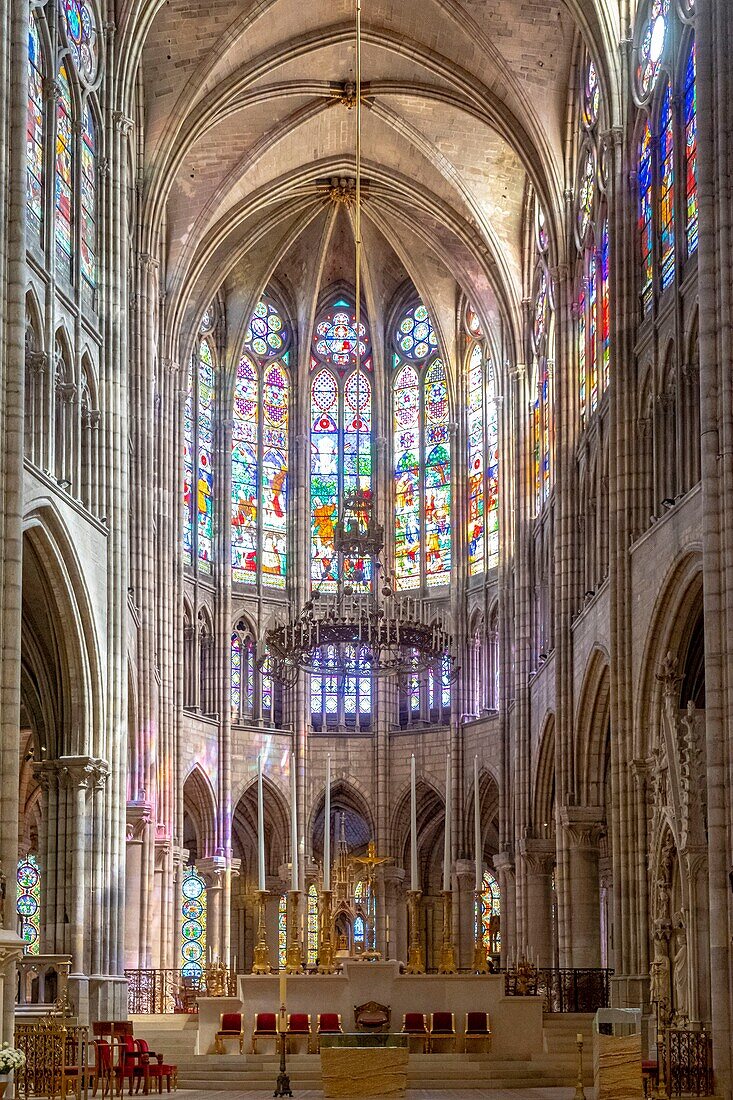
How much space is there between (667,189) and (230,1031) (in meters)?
15.3

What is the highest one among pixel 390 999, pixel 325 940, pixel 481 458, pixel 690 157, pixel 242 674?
pixel 690 157

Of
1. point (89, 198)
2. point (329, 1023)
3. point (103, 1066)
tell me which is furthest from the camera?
point (89, 198)

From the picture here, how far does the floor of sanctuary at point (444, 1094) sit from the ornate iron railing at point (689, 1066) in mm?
1229

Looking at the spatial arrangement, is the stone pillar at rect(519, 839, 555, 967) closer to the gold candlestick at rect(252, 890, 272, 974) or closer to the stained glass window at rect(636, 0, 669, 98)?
the gold candlestick at rect(252, 890, 272, 974)

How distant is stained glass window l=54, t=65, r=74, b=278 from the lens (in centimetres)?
2842

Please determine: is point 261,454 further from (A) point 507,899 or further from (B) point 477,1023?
(B) point 477,1023

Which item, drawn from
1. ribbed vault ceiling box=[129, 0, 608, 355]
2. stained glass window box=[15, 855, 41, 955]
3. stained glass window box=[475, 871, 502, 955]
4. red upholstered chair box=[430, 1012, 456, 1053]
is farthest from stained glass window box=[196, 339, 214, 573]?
red upholstered chair box=[430, 1012, 456, 1053]

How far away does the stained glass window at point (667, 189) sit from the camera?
92.7 ft

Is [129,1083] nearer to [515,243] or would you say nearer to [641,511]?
[641,511]

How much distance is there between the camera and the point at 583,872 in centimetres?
3472

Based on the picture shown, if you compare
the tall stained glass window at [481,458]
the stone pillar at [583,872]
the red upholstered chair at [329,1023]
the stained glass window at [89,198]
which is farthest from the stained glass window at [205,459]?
the red upholstered chair at [329,1023]

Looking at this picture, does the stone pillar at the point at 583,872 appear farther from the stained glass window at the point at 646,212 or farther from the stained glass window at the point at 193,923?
the stained glass window at the point at 193,923

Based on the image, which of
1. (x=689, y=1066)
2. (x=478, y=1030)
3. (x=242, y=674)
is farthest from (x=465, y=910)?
(x=689, y=1066)

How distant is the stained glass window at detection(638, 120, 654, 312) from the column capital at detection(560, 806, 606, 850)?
34.4 ft
